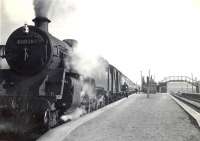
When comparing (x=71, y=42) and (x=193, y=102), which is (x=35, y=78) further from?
(x=193, y=102)

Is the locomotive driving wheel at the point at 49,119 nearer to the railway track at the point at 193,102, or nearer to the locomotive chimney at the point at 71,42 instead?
the locomotive chimney at the point at 71,42

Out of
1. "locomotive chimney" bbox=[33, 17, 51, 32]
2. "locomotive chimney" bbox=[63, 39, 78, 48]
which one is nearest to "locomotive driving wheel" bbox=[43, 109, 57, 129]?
"locomotive chimney" bbox=[33, 17, 51, 32]

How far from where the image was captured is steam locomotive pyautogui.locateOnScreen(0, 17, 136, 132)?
11062mm

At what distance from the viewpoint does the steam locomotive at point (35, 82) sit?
11062mm

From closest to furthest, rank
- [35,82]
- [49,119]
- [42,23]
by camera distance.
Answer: [49,119] → [35,82] → [42,23]

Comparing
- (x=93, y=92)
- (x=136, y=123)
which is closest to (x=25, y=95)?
(x=136, y=123)

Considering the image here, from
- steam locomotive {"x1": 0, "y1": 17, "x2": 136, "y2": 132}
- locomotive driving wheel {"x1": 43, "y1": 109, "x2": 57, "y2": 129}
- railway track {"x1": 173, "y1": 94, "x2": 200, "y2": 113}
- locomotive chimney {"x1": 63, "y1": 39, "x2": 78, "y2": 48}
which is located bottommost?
railway track {"x1": 173, "y1": 94, "x2": 200, "y2": 113}

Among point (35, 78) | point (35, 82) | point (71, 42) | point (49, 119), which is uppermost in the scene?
point (71, 42)

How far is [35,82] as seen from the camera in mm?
11961

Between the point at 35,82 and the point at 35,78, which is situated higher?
the point at 35,78

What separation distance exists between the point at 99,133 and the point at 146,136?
4.73 feet

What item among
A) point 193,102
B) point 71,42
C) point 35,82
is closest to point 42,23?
point 35,82

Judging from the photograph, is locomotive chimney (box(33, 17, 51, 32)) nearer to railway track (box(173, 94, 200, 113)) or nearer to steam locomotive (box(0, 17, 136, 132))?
steam locomotive (box(0, 17, 136, 132))

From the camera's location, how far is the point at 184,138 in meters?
9.73
